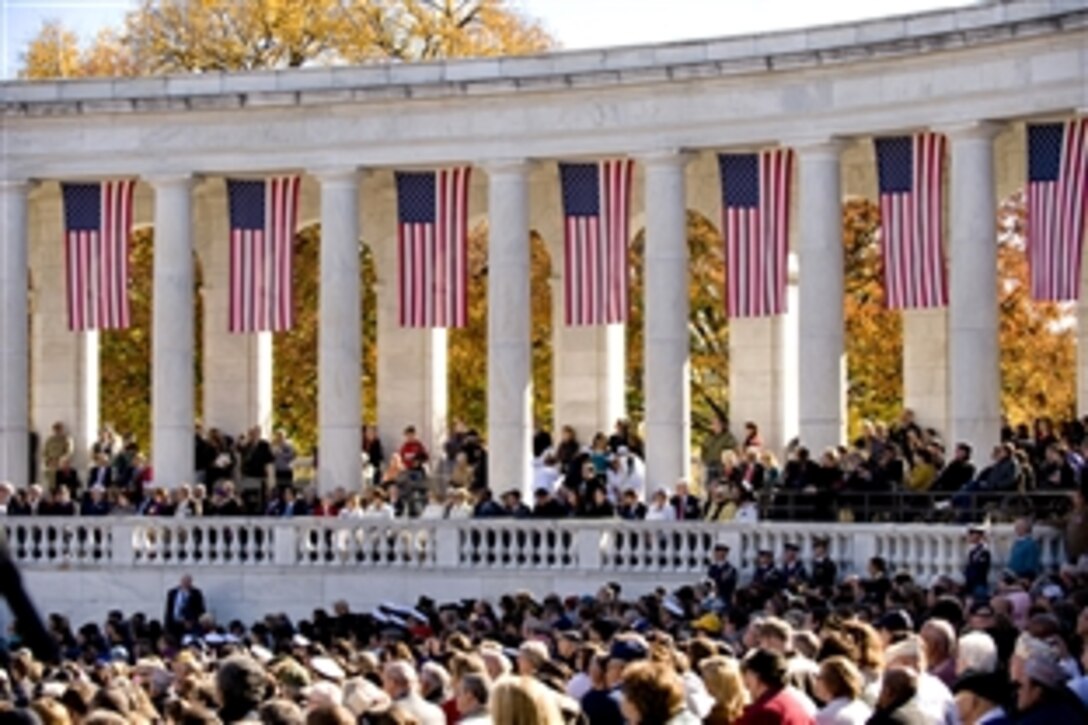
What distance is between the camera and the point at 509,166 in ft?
277

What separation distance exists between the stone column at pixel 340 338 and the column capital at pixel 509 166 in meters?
5.10

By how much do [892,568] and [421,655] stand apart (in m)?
19.0

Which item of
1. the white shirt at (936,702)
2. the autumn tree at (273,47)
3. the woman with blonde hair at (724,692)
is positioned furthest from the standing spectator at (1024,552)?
the autumn tree at (273,47)

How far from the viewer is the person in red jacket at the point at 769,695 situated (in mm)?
27562

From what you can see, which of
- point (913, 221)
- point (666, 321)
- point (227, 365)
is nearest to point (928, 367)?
point (666, 321)

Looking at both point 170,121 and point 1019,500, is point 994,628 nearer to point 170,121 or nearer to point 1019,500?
point 1019,500

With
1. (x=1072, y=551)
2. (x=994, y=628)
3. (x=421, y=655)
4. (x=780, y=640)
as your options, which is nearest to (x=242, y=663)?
(x=780, y=640)

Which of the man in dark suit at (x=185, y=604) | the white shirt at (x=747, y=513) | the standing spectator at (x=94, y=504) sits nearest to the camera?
the white shirt at (x=747, y=513)

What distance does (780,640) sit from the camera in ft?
104

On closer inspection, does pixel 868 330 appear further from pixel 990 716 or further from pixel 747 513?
pixel 990 716

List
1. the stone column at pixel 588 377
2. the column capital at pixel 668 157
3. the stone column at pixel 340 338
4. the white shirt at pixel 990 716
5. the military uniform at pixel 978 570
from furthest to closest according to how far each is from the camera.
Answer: the stone column at pixel 588 377
the stone column at pixel 340 338
the column capital at pixel 668 157
the military uniform at pixel 978 570
the white shirt at pixel 990 716

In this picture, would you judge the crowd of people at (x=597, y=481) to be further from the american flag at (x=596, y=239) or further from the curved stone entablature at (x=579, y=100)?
the curved stone entablature at (x=579, y=100)

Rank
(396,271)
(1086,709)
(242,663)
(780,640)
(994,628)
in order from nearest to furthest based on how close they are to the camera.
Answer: (1086,709) < (242,663) < (780,640) < (994,628) < (396,271)

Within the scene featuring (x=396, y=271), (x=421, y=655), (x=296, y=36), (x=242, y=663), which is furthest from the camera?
(x=296, y=36)
